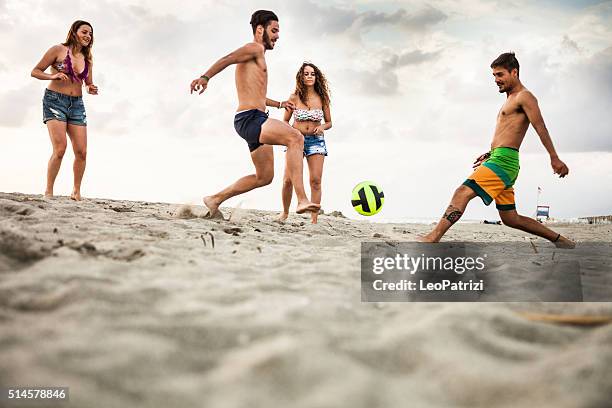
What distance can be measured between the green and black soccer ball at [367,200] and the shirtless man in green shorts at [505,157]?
1.58 meters

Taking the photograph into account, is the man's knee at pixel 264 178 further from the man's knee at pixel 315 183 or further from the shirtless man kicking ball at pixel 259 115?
the man's knee at pixel 315 183

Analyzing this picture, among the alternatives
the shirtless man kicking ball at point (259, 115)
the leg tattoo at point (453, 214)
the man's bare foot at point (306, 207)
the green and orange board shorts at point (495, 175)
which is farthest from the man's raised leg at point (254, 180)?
the green and orange board shorts at point (495, 175)

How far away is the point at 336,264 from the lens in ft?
9.30

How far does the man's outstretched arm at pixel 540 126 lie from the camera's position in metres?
4.11

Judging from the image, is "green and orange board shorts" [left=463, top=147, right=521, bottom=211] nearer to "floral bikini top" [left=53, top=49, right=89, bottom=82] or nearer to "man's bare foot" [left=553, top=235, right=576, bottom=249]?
"man's bare foot" [left=553, top=235, right=576, bottom=249]

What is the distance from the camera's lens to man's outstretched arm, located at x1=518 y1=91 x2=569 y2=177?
13.5 ft

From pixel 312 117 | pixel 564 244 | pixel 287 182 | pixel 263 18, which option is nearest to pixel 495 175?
pixel 564 244

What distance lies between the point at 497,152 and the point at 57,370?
12.8 feet

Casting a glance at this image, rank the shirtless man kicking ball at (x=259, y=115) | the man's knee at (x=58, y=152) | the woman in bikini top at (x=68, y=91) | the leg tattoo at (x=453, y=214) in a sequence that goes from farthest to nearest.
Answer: the man's knee at (x=58, y=152) < the woman in bikini top at (x=68, y=91) < the shirtless man kicking ball at (x=259, y=115) < the leg tattoo at (x=453, y=214)

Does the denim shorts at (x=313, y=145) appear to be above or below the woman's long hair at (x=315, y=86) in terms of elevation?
below

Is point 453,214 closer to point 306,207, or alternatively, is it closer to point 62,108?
point 306,207

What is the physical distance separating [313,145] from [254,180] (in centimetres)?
133

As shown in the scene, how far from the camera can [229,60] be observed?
4488mm

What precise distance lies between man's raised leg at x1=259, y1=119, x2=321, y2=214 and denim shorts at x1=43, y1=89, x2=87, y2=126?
2786 mm
